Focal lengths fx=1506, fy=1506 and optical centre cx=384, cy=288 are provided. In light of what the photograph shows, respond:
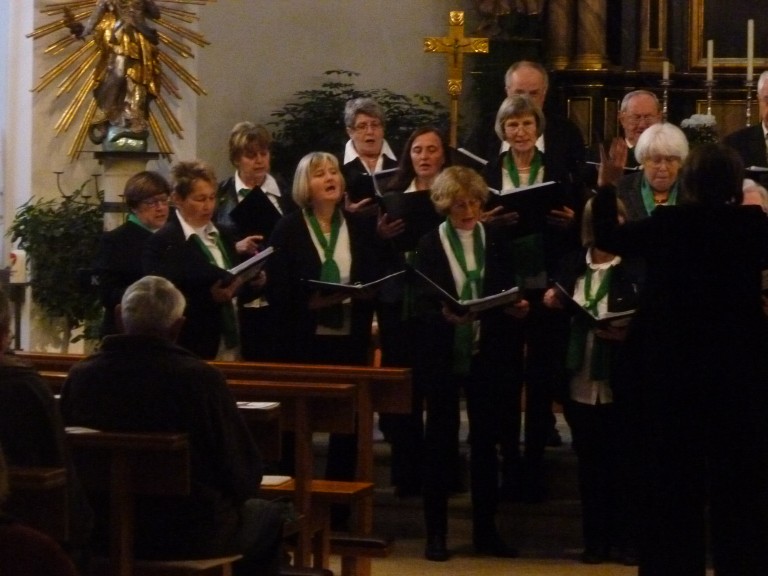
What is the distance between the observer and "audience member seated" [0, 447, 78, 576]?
8.38ft

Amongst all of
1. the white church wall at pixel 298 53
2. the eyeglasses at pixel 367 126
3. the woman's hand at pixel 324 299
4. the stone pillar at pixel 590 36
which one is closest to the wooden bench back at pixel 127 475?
the woman's hand at pixel 324 299

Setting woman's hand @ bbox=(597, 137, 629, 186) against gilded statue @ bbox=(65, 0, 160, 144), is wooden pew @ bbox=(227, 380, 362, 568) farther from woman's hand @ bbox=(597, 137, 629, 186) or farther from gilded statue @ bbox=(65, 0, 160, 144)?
gilded statue @ bbox=(65, 0, 160, 144)

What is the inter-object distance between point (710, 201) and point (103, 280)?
2761 mm

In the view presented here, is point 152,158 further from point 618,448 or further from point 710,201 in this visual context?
point 710,201

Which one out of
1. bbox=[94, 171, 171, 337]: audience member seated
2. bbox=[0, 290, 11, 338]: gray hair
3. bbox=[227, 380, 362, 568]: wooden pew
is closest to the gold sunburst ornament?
bbox=[94, 171, 171, 337]: audience member seated

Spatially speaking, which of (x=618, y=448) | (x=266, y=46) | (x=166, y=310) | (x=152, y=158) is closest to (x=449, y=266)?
(x=618, y=448)

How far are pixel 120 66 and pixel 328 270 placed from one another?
4412mm

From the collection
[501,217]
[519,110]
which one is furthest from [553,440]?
[519,110]

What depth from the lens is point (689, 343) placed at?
446 centimetres

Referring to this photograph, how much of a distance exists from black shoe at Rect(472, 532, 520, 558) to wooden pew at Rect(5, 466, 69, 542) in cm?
274

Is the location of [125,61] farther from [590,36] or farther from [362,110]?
[362,110]

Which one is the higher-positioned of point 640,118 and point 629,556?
point 640,118

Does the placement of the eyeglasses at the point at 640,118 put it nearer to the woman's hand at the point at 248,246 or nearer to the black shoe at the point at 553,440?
the black shoe at the point at 553,440

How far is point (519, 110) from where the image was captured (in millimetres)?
6148
